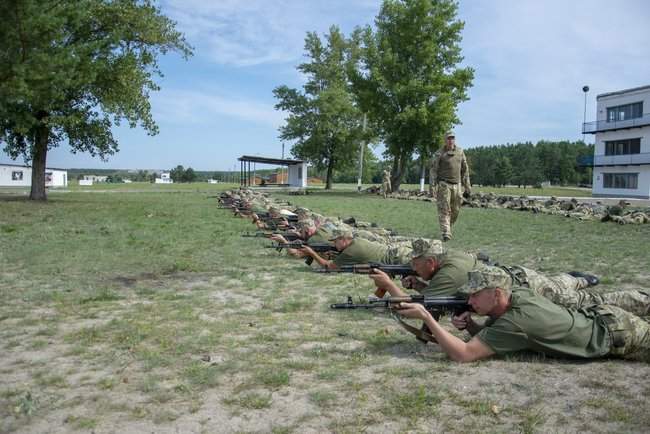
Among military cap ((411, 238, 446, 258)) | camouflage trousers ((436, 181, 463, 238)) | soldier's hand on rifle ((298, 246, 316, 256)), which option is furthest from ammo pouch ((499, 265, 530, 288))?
camouflage trousers ((436, 181, 463, 238))

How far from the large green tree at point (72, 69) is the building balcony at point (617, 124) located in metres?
38.4

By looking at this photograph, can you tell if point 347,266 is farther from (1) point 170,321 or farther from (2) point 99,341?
(2) point 99,341

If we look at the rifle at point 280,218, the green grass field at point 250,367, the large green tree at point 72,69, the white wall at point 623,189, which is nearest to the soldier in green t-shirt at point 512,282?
the green grass field at point 250,367

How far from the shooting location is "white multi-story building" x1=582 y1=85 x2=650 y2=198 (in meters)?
A: 45.8

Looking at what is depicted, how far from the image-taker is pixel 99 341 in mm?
4996

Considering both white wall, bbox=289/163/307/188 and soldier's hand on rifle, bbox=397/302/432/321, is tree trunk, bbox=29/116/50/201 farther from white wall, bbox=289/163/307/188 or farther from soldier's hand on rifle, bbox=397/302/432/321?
white wall, bbox=289/163/307/188

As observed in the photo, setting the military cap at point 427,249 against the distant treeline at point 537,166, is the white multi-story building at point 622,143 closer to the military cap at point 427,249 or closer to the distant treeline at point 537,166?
the military cap at point 427,249

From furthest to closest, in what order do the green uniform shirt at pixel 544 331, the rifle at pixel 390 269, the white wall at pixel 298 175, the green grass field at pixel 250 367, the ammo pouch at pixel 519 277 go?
the white wall at pixel 298 175 < the rifle at pixel 390 269 < the ammo pouch at pixel 519 277 < the green uniform shirt at pixel 544 331 < the green grass field at pixel 250 367

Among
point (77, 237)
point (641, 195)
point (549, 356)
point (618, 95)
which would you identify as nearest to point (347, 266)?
point (549, 356)

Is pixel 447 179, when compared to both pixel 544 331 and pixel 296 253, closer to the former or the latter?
pixel 296 253

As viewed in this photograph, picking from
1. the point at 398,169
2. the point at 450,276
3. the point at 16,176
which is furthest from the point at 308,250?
Result: the point at 16,176

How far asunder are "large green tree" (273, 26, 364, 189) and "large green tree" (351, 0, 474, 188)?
397 inches

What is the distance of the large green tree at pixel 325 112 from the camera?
50969mm

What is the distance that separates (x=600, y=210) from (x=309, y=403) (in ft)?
61.4
